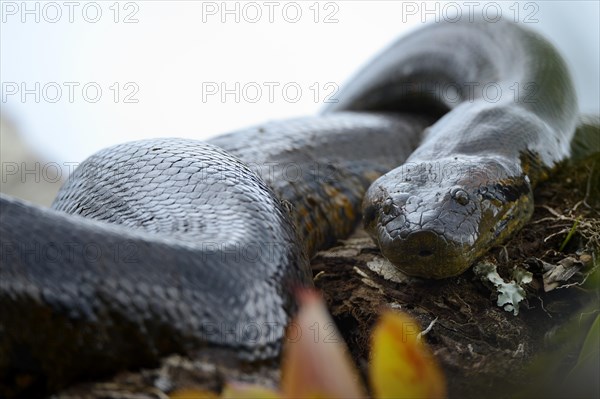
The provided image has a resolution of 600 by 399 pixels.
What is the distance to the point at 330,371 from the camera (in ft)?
2.43

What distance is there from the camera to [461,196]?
2.74m

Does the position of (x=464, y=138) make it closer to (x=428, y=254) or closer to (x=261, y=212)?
(x=428, y=254)

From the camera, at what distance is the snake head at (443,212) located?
2.51 meters

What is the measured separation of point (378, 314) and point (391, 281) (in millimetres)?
254

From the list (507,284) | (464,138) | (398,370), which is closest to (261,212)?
(507,284)

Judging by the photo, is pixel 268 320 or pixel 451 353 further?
pixel 451 353

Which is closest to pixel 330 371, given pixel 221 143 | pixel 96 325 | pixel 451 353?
pixel 96 325

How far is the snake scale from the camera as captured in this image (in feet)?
5.15

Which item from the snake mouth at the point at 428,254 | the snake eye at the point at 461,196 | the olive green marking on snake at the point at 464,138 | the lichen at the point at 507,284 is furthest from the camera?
the snake eye at the point at 461,196

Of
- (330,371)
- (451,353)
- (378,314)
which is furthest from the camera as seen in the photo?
(378,314)

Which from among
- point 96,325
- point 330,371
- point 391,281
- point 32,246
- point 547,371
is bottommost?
point 391,281

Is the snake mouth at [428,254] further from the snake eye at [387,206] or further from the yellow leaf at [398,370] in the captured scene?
the yellow leaf at [398,370]

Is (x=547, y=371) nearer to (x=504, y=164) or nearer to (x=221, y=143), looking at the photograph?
(x=504, y=164)

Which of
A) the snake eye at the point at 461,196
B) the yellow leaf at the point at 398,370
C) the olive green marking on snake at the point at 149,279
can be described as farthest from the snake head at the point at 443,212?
the yellow leaf at the point at 398,370
